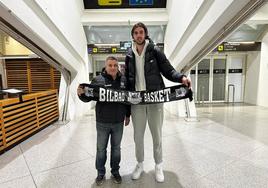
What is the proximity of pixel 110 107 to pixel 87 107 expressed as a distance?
4.94 metres

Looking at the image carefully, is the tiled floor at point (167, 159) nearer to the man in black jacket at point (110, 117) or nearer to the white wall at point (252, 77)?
the man in black jacket at point (110, 117)

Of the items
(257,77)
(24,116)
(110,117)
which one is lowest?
(24,116)

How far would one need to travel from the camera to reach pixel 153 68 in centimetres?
196

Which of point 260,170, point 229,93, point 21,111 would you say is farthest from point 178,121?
point 229,93

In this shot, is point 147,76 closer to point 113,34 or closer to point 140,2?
point 140,2

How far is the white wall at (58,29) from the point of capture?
259cm

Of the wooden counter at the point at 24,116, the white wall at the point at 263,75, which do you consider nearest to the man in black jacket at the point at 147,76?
the wooden counter at the point at 24,116

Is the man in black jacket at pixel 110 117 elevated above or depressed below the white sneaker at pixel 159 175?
above

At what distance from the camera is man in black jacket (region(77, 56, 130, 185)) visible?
1.88 metres

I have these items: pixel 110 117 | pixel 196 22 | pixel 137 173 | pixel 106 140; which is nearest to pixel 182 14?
pixel 196 22

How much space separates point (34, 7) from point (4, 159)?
247 cm

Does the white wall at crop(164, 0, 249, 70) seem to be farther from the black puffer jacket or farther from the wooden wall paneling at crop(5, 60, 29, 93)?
the wooden wall paneling at crop(5, 60, 29, 93)

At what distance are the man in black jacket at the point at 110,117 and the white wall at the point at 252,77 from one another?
299 inches

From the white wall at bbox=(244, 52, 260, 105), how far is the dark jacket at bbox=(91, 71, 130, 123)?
7.59 metres
